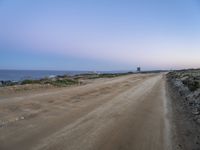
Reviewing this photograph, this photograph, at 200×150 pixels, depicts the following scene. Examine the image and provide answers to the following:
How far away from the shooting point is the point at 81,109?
1548cm

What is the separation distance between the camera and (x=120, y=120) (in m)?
12.6

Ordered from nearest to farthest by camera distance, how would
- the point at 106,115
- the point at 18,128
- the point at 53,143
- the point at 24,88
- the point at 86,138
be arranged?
the point at 53,143, the point at 86,138, the point at 18,128, the point at 106,115, the point at 24,88

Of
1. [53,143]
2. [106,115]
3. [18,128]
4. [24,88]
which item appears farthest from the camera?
[24,88]

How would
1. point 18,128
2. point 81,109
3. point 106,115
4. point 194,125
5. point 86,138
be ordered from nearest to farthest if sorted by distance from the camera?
point 86,138 < point 18,128 < point 194,125 < point 106,115 < point 81,109

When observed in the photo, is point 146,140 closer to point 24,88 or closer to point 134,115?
point 134,115

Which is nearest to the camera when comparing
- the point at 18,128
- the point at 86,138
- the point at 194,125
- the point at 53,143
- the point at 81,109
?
the point at 53,143

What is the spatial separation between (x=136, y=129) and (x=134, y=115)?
319 centimetres

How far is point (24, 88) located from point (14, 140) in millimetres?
20124

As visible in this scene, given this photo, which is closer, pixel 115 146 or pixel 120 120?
pixel 115 146

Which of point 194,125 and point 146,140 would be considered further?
point 194,125

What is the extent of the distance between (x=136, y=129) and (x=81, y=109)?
16.7 ft

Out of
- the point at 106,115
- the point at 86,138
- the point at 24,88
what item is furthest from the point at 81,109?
the point at 24,88

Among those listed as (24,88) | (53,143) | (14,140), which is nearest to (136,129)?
(53,143)

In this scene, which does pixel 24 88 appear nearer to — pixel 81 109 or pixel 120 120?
pixel 81 109
